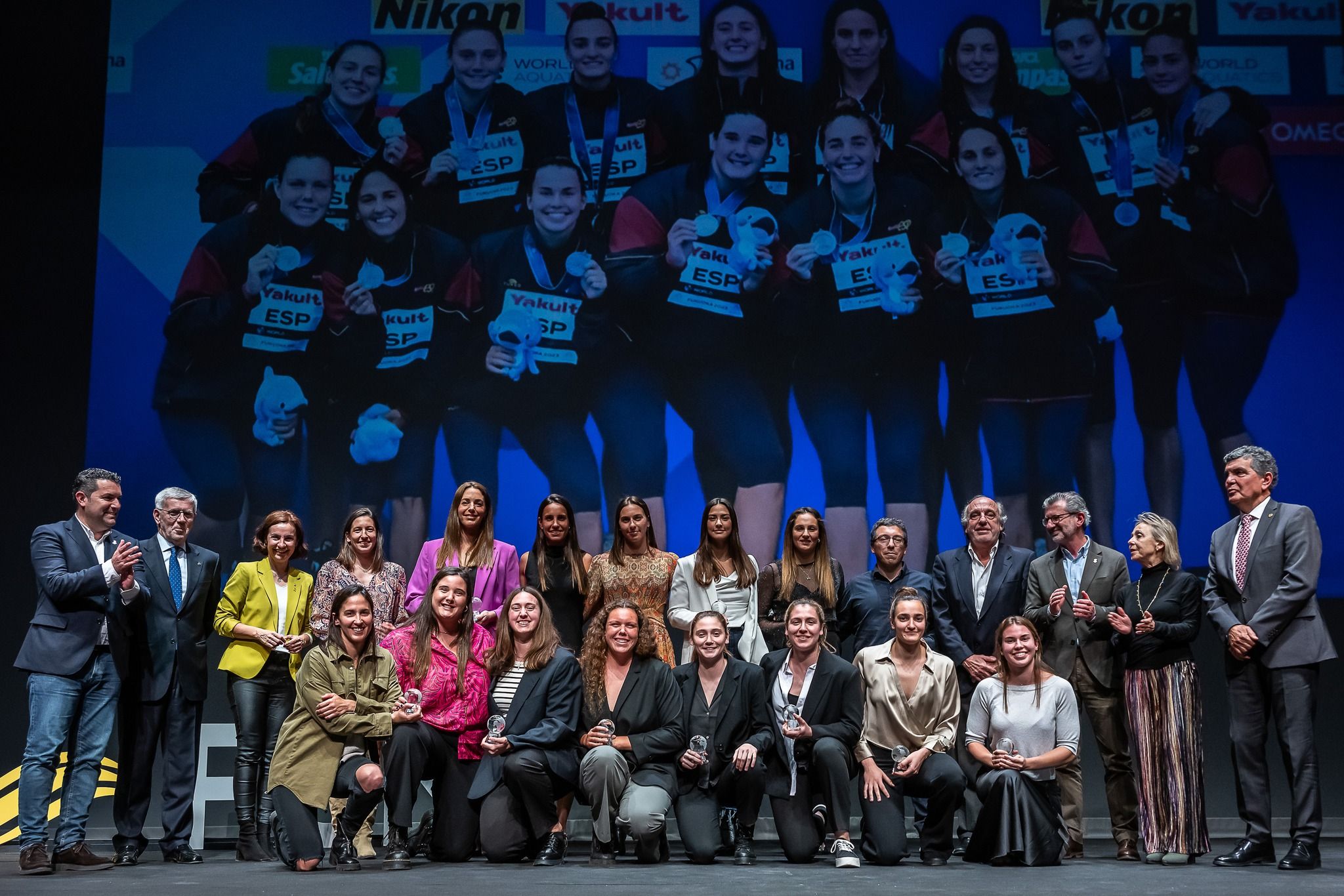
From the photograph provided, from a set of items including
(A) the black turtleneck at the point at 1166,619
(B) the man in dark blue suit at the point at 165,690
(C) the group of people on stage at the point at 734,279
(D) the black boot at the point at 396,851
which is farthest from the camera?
(C) the group of people on stage at the point at 734,279

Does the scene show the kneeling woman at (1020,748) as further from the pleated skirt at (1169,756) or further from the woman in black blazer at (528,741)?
the woman in black blazer at (528,741)

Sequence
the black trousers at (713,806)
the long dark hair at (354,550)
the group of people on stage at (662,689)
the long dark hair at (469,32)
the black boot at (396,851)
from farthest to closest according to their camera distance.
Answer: the long dark hair at (469,32), the long dark hair at (354,550), the black trousers at (713,806), the group of people on stage at (662,689), the black boot at (396,851)

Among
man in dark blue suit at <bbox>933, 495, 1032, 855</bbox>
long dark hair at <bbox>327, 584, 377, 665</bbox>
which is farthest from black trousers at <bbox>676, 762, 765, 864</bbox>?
long dark hair at <bbox>327, 584, 377, 665</bbox>

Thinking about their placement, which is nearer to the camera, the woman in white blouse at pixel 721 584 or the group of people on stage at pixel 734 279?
the woman in white blouse at pixel 721 584

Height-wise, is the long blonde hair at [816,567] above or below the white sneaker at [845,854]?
above

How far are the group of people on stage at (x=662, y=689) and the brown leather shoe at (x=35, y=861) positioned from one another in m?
0.01

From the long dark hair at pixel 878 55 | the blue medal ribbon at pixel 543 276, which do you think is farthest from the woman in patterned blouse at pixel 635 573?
the long dark hair at pixel 878 55

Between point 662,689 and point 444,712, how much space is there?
848 mm

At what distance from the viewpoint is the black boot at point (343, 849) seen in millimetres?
4383

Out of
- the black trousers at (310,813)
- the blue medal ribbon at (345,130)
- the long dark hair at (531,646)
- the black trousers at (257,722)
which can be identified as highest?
the blue medal ribbon at (345,130)

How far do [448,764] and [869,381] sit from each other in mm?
2803

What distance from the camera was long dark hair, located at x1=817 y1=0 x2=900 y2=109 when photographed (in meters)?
6.29

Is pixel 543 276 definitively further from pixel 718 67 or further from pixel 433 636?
pixel 433 636

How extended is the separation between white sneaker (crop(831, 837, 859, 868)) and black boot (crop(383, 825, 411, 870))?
157cm
